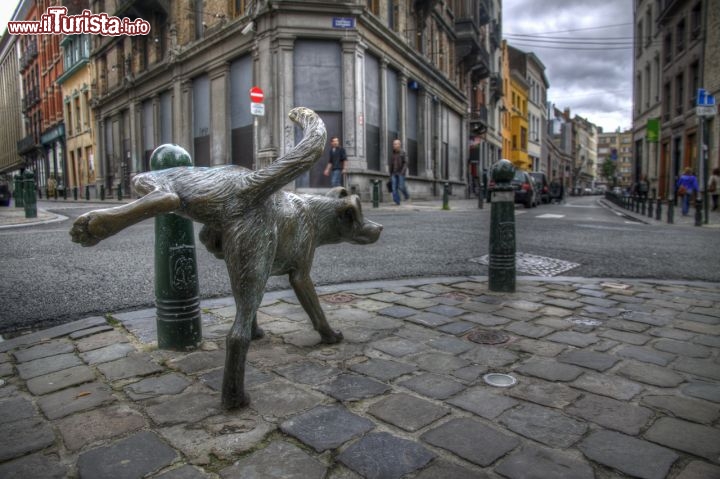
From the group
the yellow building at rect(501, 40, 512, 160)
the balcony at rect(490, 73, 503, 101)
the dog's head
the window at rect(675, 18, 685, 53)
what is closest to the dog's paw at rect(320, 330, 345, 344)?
the dog's head

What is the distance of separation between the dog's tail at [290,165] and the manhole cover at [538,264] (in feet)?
10.7

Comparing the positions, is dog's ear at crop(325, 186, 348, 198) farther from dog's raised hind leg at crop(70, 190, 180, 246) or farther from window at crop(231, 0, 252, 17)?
window at crop(231, 0, 252, 17)

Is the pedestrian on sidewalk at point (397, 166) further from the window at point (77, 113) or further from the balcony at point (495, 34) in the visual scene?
the window at point (77, 113)

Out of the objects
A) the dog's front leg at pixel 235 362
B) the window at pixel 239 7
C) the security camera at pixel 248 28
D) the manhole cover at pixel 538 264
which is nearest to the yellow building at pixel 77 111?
the window at pixel 239 7

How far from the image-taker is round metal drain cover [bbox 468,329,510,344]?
2727 mm

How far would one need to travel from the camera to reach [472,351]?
2570mm

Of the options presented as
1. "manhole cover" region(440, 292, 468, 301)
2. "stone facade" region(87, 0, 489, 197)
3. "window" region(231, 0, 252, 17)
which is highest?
"window" region(231, 0, 252, 17)

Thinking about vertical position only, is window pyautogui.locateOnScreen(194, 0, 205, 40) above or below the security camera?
above

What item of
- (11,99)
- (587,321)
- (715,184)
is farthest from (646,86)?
(11,99)

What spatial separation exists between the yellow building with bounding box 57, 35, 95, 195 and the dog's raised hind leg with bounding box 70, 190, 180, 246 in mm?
36964

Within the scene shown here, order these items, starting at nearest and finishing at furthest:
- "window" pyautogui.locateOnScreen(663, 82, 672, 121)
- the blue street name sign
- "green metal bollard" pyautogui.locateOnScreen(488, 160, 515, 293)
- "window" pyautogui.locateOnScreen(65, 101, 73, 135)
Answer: "green metal bollard" pyautogui.locateOnScreen(488, 160, 515, 293) < the blue street name sign < "window" pyautogui.locateOnScreen(663, 82, 672, 121) < "window" pyautogui.locateOnScreen(65, 101, 73, 135)

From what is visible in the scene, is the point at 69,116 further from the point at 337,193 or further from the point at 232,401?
the point at 232,401

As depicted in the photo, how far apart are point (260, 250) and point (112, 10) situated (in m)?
33.7

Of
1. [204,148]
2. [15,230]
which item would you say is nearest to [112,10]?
[204,148]
